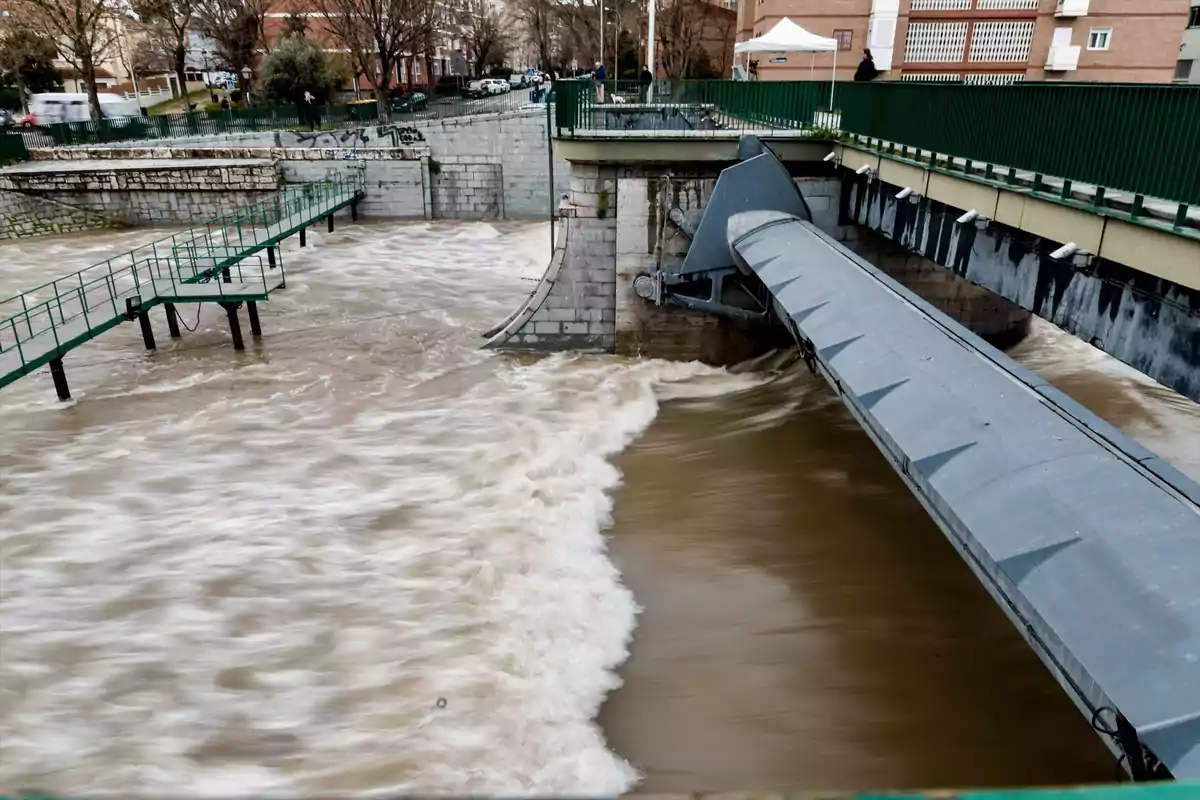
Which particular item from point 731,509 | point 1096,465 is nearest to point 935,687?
point 1096,465

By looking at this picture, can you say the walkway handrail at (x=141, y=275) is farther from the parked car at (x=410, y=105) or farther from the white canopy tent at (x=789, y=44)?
the parked car at (x=410, y=105)

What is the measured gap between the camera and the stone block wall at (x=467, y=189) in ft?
96.3

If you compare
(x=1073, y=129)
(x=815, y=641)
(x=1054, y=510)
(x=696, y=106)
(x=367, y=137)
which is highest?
(x=696, y=106)

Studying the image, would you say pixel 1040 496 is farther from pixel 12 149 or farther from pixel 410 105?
pixel 410 105

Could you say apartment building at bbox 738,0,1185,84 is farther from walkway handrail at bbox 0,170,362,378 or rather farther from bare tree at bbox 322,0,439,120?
bare tree at bbox 322,0,439,120

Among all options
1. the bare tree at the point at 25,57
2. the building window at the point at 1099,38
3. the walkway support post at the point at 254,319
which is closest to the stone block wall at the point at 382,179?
the walkway support post at the point at 254,319

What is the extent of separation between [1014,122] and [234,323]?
13517 mm

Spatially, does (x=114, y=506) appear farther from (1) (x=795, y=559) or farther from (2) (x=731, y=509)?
(1) (x=795, y=559)

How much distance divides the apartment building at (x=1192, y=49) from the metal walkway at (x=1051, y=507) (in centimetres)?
4412

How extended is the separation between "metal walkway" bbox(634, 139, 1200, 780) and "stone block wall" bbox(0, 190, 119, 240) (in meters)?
28.4

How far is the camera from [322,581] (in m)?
8.23

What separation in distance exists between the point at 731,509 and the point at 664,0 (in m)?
49.8

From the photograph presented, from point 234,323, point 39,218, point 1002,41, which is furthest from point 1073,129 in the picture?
point 39,218

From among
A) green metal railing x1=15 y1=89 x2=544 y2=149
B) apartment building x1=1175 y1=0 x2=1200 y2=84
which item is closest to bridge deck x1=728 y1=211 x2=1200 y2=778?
green metal railing x1=15 y1=89 x2=544 y2=149
